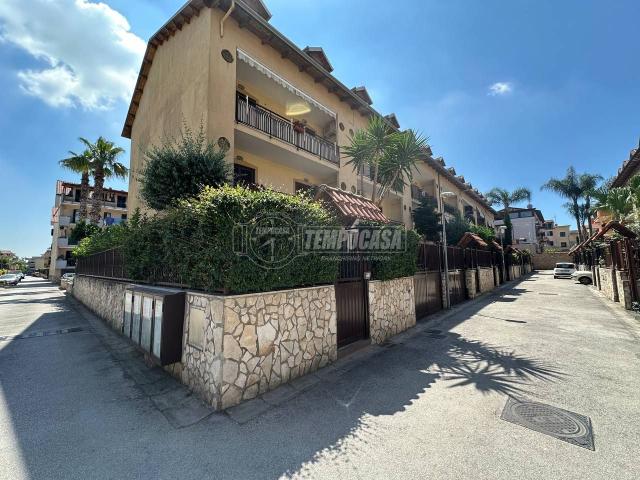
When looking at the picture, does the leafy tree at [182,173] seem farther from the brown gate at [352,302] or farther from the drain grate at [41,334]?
the drain grate at [41,334]

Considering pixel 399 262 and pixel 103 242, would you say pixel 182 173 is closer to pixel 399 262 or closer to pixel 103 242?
pixel 399 262

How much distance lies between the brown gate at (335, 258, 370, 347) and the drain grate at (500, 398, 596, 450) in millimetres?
3107

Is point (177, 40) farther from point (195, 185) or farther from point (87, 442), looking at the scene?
point (87, 442)

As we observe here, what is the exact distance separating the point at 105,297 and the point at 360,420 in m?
10.9

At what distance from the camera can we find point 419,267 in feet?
31.2

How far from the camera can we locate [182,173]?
24.9 ft

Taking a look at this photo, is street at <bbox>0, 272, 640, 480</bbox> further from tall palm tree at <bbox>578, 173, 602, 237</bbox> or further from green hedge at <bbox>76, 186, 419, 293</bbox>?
tall palm tree at <bbox>578, 173, 602, 237</bbox>

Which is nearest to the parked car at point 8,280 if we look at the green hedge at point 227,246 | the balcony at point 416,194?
the green hedge at point 227,246

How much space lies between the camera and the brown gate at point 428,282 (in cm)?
926

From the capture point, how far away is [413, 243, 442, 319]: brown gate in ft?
30.4

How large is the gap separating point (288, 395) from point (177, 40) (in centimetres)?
1366

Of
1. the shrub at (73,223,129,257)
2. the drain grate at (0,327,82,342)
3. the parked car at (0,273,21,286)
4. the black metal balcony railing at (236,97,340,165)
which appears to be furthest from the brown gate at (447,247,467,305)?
the parked car at (0,273,21,286)

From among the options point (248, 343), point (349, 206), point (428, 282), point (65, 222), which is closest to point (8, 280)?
point (65, 222)

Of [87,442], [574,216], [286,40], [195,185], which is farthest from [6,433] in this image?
[574,216]
